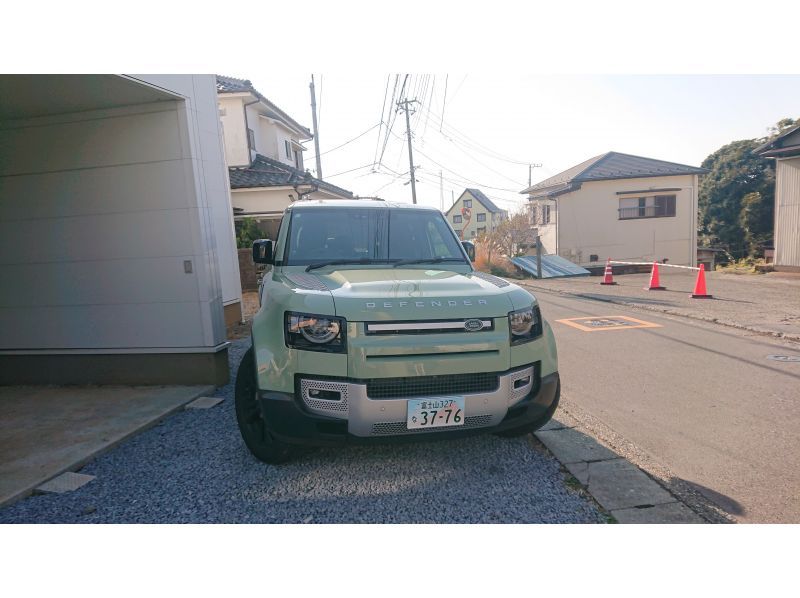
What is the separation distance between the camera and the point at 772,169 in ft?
80.8

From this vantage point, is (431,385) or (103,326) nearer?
(431,385)

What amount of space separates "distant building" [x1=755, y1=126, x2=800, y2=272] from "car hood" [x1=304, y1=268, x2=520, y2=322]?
1493 centimetres

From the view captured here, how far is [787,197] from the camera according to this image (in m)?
13.4

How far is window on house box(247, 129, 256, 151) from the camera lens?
14938 mm

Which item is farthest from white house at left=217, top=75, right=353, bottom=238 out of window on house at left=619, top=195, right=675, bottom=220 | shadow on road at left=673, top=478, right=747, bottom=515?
window on house at left=619, top=195, right=675, bottom=220

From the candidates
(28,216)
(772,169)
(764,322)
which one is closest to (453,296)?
(28,216)

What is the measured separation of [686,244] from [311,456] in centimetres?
2256

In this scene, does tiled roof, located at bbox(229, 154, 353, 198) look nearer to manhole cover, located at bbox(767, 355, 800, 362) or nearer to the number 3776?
manhole cover, located at bbox(767, 355, 800, 362)

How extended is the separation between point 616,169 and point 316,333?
2244 cm

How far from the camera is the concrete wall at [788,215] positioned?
1314 centimetres

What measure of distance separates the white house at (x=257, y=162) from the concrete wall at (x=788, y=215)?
46.6 ft

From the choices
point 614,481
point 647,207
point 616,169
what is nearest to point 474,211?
point 616,169

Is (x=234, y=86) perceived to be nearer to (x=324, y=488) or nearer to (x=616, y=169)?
(x=324, y=488)

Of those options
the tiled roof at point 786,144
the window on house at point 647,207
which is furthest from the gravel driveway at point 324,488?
the window on house at point 647,207
